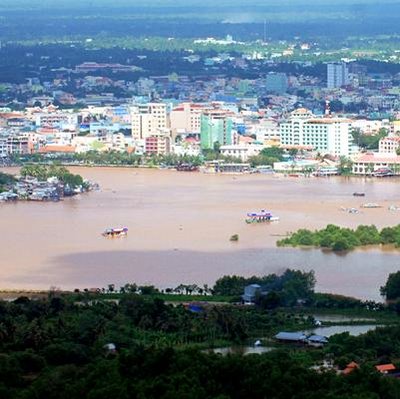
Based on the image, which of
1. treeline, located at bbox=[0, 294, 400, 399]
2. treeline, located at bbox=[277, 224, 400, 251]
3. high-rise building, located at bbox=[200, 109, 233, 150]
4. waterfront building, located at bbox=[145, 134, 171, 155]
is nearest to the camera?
treeline, located at bbox=[0, 294, 400, 399]

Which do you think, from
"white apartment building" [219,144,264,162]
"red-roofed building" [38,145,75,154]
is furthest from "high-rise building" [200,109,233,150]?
"red-roofed building" [38,145,75,154]

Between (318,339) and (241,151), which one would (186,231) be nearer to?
(318,339)

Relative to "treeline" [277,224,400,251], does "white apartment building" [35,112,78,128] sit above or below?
above

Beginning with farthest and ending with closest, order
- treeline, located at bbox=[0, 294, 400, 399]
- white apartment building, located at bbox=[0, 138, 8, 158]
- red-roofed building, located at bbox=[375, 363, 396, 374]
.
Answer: white apartment building, located at bbox=[0, 138, 8, 158] → red-roofed building, located at bbox=[375, 363, 396, 374] → treeline, located at bbox=[0, 294, 400, 399]

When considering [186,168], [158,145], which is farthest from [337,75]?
[186,168]

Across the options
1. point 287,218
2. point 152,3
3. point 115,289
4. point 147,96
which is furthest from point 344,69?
point 152,3

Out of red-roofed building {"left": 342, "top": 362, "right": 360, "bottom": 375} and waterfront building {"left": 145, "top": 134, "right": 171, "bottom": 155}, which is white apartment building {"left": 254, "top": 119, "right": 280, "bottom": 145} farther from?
red-roofed building {"left": 342, "top": 362, "right": 360, "bottom": 375}
